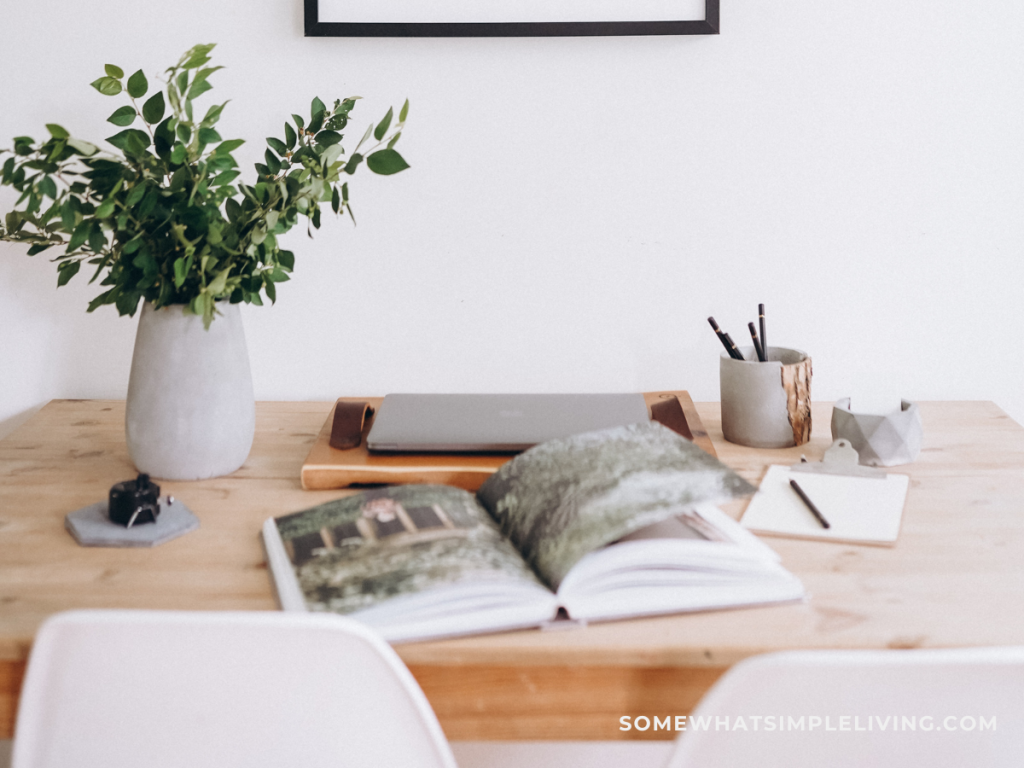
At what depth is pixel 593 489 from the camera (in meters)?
0.70

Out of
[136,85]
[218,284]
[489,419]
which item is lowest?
[489,419]

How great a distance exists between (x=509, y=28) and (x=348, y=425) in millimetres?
574

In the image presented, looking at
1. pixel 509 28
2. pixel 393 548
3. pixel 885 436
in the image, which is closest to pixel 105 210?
pixel 393 548

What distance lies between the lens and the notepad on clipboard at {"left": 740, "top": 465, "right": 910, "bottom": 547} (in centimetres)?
76

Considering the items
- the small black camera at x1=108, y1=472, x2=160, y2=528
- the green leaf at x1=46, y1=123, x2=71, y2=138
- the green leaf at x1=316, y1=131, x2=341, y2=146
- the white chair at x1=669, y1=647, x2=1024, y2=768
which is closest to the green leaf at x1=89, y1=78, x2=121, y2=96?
the green leaf at x1=46, y1=123, x2=71, y2=138

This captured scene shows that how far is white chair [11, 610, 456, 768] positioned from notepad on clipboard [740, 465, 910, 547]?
0.40 m

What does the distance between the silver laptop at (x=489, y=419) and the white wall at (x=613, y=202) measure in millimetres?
182

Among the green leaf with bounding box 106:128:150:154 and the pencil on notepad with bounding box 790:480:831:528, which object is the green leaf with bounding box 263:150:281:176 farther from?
the pencil on notepad with bounding box 790:480:831:528

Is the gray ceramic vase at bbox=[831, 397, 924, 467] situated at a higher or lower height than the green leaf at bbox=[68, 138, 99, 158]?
lower

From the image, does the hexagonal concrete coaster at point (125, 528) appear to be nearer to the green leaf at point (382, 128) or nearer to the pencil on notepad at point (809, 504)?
the green leaf at point (382, 128)

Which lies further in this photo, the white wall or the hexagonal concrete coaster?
the white wall

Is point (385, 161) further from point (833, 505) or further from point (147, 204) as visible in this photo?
point (833, 505)

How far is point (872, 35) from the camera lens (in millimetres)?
1093

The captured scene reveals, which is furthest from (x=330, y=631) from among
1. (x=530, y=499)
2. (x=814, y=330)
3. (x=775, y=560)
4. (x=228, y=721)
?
(x=814, y=330)
